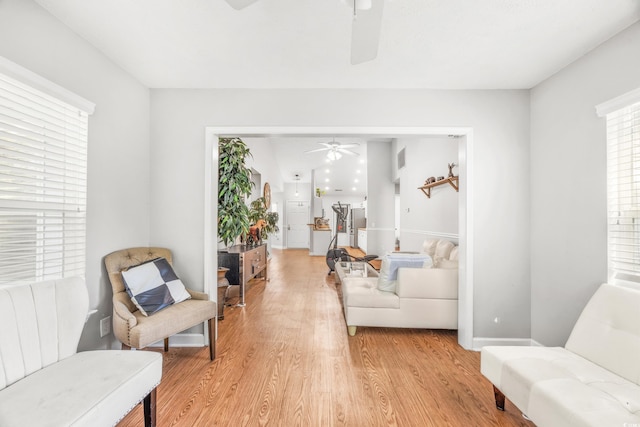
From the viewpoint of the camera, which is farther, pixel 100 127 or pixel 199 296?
pixel 199 296

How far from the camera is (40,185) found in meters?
1.71

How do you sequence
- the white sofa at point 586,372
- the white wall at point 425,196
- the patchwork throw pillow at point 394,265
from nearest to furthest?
the white sofa at point 586,372 < the patchwork throw pillow at point 394,265 < the white wall at point 425,196

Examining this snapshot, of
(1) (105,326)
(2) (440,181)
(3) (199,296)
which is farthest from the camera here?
(2) (440,181)

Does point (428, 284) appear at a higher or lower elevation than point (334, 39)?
lower

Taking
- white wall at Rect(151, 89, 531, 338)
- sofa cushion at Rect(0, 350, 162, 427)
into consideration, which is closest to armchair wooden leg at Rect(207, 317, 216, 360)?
white wall at Rect(151, 89, 531, 338)

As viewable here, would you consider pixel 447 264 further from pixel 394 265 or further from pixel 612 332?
pixel 612 332

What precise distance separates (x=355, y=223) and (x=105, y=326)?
9218mm

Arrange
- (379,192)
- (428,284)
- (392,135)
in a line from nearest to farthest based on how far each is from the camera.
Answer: (392,135) → (428,284) → (379,192)

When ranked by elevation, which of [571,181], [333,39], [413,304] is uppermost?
[333,39]

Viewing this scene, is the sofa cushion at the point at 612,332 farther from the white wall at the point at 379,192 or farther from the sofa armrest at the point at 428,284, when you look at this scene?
the white wall at the point at 379,192

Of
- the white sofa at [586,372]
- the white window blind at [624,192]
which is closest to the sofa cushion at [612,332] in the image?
the white sofa at [586,372]

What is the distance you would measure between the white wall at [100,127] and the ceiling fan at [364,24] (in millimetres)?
1340

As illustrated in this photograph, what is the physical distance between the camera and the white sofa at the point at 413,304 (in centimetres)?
286

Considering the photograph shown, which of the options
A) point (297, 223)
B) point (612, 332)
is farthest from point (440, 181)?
point (297, 223)
